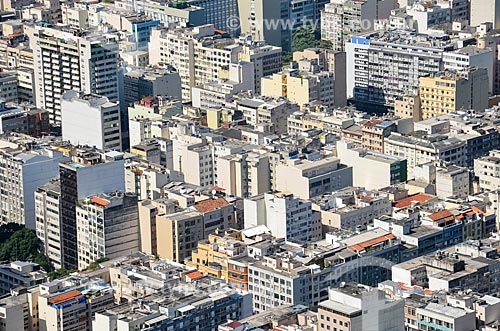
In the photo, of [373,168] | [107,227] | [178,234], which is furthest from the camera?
[373,168]

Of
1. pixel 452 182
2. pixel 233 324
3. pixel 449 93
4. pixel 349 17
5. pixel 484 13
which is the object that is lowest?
pixel 233 324

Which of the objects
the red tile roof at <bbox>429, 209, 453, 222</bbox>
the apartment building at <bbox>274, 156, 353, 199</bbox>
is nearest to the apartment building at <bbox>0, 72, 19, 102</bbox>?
the apartment building at <bbox>274, 156, 353, 199</bbox>

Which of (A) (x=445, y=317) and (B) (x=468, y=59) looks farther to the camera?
(B) (x=468, y=59)

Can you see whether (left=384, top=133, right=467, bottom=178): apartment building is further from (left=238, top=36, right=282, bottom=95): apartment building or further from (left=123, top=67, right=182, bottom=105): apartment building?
(left=123, top=67, right=182, bottom=105): apartment building

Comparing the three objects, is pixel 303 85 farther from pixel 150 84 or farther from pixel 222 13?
pixel 222 13

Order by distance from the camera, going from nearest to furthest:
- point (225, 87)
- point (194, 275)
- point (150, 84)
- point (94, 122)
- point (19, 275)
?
point (194, 275) → point (19, 275) → point (94, 122) → point (225, 87) → point (150, 84)

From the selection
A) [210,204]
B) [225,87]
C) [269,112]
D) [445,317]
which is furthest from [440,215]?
[225,87]

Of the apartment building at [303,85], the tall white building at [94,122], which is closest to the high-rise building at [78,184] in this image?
the tall white building at [94,122]

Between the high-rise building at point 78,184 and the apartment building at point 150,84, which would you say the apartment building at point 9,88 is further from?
the high-rise building at point 78,184
